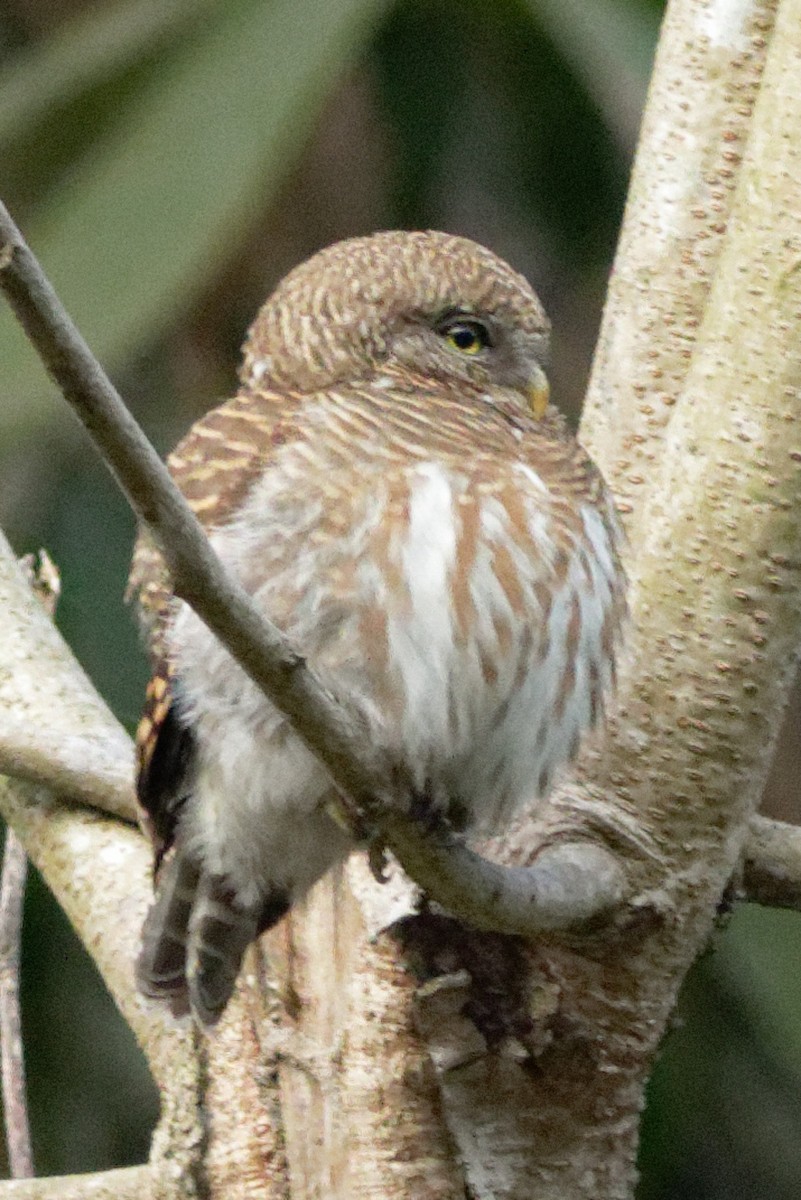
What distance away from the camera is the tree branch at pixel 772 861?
247cm

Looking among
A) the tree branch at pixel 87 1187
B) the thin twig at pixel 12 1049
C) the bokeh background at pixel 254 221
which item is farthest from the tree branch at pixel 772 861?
the bokeh background at pixel 254 221

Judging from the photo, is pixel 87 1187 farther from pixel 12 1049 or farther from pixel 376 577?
pixel 376 577

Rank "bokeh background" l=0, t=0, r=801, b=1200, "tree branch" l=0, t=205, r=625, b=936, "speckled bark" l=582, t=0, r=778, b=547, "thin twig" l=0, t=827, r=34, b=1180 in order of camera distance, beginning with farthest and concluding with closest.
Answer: "bokeh background" l=0, t=0, r=801, b=1200 < "speckled bark" l=582, t=0, r=778, b=547 < "thin twig" l=0, t=827, r=34, b=1180 < "tree branch" l=0, t=205, r=625, b=936

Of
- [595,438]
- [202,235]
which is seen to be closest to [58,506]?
[202,235]

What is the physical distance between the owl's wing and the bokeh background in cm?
76

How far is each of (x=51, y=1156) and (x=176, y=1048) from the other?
1340 mm

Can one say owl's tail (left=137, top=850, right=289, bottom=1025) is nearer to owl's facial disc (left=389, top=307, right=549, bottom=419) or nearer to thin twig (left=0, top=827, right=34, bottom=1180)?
thin twig (left=0, top=827, right=34, bottom=1180)

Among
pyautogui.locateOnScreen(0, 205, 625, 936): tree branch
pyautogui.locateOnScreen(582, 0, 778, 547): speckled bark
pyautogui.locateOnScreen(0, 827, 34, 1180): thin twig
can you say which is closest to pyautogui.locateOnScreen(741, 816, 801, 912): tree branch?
pyautogui.locateOnScreen(0, 205, 625, 936): tree branch

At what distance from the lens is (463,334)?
98.3 inches

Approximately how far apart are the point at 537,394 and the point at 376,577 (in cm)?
46

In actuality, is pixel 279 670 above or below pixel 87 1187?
above

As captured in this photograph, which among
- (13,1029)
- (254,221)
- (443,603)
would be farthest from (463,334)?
(254,221)

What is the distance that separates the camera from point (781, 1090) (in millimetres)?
4109

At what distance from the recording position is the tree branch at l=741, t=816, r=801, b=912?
2.47m
